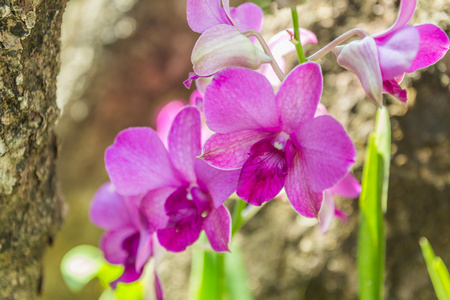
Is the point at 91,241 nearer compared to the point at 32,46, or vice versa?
the point at 32,46

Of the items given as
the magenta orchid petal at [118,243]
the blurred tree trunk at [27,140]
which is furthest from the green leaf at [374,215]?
the blurred tree trunk at [27,140]

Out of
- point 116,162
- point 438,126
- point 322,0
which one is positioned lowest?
point 438,126

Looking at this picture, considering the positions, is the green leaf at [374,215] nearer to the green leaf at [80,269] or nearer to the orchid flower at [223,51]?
the orchid flower at [223,51]

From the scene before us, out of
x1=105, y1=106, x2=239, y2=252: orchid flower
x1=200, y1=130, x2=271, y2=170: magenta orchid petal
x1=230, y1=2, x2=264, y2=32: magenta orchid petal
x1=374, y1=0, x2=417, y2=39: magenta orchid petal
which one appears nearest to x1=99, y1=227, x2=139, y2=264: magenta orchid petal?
x1=105, y1=106, x2=239, y2=252: orchid flower

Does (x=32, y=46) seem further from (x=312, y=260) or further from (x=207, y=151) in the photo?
(x=312, y=260)

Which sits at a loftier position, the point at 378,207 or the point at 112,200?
the point at 112,200

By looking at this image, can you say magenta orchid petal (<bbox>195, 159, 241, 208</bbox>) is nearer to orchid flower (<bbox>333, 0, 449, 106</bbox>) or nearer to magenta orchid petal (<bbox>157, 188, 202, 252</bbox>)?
magenta orchid petal (<bbox>157, 188, 202, 252</bbox>)

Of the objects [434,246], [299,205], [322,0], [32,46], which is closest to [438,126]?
[434,246]
